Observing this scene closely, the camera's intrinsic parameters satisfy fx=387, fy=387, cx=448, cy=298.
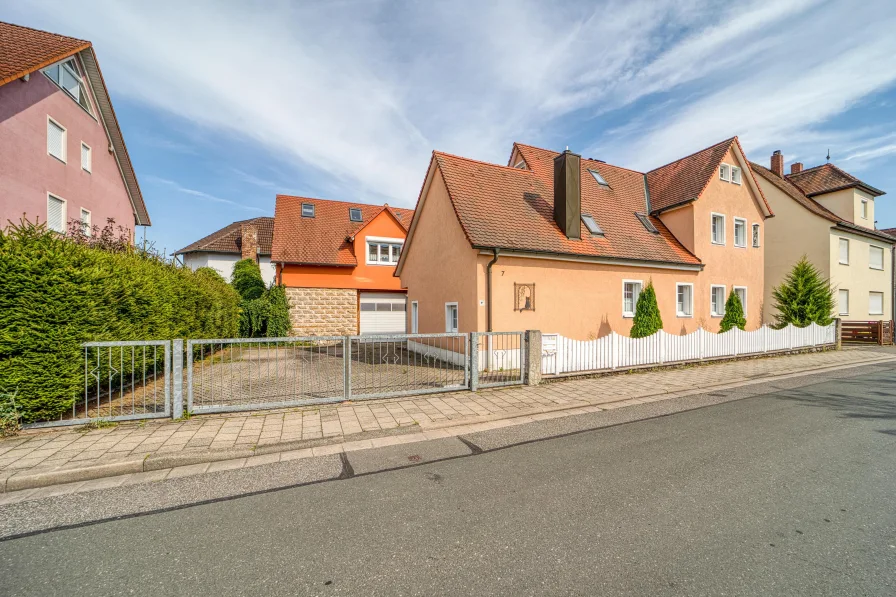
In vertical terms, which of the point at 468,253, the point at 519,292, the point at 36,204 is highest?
the point at 36,204

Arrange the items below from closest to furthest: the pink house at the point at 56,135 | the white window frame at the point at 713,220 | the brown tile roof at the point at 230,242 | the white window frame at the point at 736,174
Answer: the pink house at the point at 56,135 < the white window frame at the point at 713,220 < the white window frame at the point at 736,174 < the brown tile roof at the point at 230,242

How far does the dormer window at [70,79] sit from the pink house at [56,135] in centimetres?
3

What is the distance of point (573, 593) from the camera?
241 centimetres

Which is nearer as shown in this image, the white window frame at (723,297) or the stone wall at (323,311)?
the white window frame at (723,297)

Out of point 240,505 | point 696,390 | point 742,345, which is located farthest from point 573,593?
point 742,345

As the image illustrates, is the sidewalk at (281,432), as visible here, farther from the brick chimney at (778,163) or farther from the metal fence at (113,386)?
the brick chimney at (778,163)

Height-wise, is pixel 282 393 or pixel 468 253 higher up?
pixel 468 253

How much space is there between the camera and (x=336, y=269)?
68.3 ft

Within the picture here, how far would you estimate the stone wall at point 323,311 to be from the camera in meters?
20.0

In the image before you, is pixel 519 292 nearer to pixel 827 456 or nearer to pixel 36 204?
pixel 827 456

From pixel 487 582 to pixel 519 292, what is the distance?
8.99 meters

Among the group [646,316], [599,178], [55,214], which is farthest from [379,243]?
[646,316]

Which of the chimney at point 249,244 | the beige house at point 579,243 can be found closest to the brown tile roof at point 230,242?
the chimney at point 249,244

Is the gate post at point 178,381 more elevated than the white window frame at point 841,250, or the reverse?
the white window frame at point 841,250
